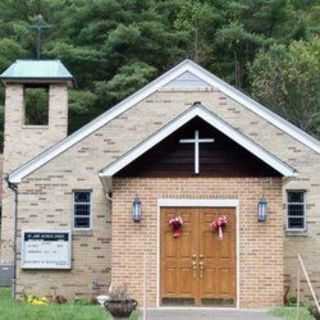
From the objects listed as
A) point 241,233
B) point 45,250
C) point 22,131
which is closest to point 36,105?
point 22,131

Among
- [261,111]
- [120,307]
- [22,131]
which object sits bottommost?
[120,307]

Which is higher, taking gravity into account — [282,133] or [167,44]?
[167,44]

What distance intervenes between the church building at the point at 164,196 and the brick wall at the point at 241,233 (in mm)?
24

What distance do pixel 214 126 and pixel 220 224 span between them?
2286 millimetres

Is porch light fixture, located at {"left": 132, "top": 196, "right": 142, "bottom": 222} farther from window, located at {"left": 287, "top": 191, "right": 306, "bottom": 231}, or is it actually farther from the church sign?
window, located at {"left": 287, "top": 191, "right": 306, "bottom": 231}

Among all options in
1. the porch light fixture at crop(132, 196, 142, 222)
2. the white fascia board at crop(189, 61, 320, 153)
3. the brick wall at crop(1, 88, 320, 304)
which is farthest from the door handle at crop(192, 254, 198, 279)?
the white fascia board at crop(189, 61, 320, 153)

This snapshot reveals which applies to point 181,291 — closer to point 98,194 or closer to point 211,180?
point 211,180

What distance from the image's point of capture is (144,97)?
23812mm

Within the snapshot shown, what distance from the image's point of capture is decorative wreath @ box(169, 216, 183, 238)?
19672 millimetres

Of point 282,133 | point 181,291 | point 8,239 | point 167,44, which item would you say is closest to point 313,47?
point 167,44

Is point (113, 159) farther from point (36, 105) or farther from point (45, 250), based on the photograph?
point (36, 105)

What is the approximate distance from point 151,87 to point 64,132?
11.9 ft

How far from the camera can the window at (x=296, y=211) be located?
2316 cm

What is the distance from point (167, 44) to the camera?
1778 inches
